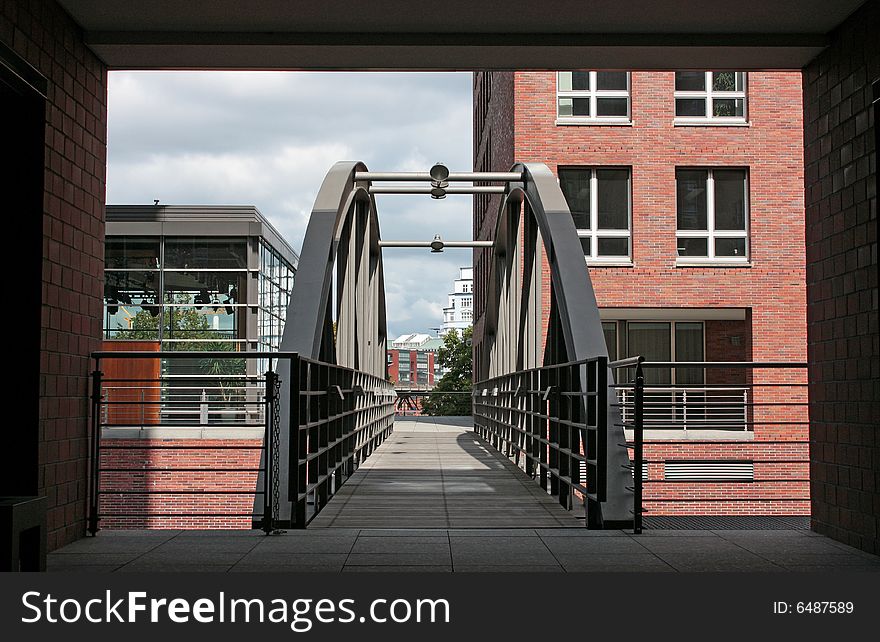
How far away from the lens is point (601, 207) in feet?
72.3

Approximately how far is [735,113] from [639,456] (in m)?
16.9

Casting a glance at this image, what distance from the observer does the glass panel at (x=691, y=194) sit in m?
22.1

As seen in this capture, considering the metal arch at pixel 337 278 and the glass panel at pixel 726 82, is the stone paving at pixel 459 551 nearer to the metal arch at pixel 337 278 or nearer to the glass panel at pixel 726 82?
the metal arch at pixel 337 278

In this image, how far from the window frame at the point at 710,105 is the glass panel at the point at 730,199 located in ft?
3.42

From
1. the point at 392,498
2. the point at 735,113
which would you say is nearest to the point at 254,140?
the point at 735,113

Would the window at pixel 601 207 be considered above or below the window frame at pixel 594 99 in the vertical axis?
below

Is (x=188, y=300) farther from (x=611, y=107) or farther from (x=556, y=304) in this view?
(x=556, y=304)

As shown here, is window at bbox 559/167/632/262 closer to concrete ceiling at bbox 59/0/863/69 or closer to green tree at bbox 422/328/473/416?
concrete ceiling at bbox 59/0/863/69

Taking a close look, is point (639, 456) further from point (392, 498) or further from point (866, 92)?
point (392, 498)

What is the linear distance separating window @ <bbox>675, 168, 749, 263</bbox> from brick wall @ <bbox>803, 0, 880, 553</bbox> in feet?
48.1

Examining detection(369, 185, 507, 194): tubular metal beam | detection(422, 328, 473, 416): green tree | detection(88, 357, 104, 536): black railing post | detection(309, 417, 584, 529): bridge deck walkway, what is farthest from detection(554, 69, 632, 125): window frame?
detection(422, 328, 473, 416): green tree

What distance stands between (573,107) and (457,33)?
50.7 feet

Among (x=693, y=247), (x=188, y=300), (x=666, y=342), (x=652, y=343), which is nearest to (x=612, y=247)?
(x=693, y=247)

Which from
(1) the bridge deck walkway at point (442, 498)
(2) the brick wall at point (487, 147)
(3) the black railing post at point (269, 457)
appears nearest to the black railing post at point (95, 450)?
(3) the black railing post at point (269, 457)
